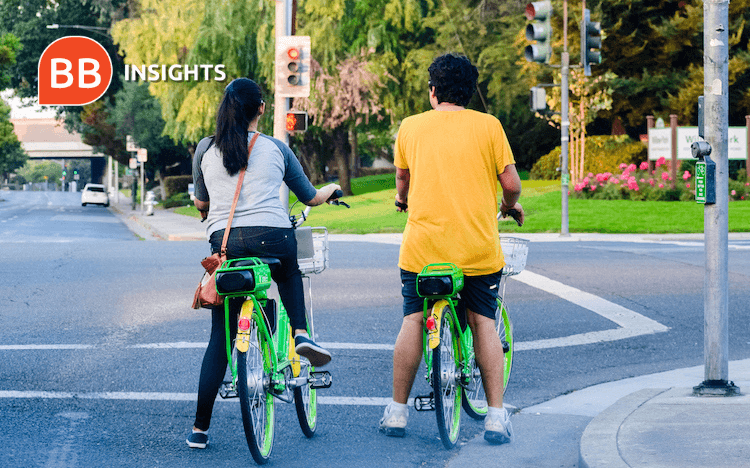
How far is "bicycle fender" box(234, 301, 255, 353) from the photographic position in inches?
175

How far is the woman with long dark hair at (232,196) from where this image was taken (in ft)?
15.7

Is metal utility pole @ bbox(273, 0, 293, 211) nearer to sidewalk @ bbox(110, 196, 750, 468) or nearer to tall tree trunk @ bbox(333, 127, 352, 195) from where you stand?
sidewalk @ bbox(110, 196, 750, 468)

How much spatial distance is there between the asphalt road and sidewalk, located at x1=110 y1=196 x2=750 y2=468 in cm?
28

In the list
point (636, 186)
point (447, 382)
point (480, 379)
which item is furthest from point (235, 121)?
point (636, 186)

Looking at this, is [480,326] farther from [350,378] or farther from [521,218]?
[350,378]

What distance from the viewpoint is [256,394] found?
15.1 feet

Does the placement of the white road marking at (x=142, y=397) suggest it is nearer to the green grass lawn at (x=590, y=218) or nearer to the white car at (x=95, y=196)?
the green grass lawn at (x=590, y=218)

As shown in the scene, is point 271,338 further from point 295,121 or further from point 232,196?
point 295,121

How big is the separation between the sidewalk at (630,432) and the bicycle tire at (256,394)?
3.04ft

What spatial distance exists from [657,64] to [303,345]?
3526 centimetres

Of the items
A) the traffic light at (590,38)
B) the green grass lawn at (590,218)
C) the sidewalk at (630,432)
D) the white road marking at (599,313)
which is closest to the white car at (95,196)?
the green grass lawn at (590,218)

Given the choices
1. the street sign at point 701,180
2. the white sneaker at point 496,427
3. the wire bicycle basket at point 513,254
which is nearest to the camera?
the white sneaker at point 496,427

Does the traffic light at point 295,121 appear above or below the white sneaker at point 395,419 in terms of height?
above

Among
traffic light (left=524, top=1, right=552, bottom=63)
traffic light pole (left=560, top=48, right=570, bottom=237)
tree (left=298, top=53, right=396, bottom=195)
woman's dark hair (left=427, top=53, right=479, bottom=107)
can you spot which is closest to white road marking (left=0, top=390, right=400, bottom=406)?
woman's dark hair (left=427, top=53, right=479, bottom=107)
